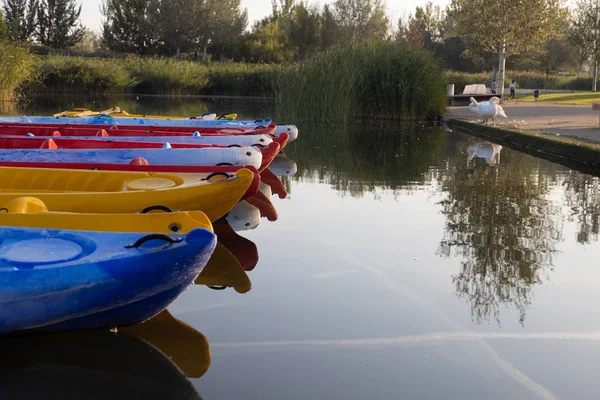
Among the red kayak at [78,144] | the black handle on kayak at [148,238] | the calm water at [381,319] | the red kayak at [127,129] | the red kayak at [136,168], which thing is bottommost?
the calm water at [381,319]

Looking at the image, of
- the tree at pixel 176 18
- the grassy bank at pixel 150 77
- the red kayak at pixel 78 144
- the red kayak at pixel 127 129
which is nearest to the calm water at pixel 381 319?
the red kayak at pixel 78 144

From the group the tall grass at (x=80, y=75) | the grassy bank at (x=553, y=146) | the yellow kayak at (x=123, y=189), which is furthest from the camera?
the tall grass at (x=80, y=75)

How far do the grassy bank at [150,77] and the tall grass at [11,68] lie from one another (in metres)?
7.21

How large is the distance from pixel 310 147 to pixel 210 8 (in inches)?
1713

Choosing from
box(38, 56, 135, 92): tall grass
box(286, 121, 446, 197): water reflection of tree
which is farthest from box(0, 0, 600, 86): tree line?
box(286, 121, 446, 197): water reflection of tree

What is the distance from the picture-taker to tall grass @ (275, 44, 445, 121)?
2172 centimetres

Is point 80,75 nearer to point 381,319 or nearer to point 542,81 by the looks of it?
point 542,81

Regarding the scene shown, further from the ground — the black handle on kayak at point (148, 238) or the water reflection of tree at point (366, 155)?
the black handle on kayak at point (148, 238)

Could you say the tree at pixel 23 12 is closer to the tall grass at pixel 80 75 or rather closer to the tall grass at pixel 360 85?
the tall grass at pixel 80 75

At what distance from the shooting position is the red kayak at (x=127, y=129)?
34.1 feet

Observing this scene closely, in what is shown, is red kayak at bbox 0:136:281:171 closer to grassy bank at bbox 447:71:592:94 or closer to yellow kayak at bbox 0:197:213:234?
yellow kayak at bbox 0:197:213:234

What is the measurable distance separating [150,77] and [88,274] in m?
36.0

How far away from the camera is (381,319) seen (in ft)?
15.7

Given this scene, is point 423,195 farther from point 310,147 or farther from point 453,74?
point 453,74
